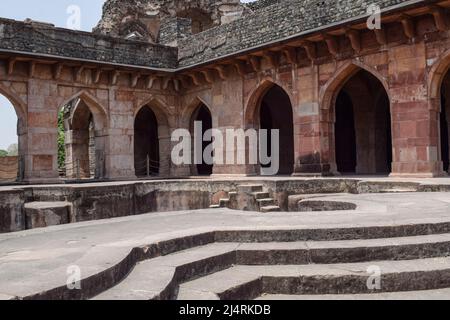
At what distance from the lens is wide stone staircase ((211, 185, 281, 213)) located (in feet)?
30.4

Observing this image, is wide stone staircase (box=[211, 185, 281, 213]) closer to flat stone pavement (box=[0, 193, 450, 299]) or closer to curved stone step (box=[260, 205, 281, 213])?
curved stone step (box=[260, 205, 281, 213])

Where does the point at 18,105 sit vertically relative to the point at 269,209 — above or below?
above

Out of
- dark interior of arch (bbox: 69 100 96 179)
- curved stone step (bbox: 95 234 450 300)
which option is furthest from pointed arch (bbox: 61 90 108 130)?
curved stone step (bbox: 95 234 450 300)

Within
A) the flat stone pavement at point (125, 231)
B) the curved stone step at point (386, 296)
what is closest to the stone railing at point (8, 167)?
the flat stone pavement at point (125, 231)

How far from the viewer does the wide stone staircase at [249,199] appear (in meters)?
9.27

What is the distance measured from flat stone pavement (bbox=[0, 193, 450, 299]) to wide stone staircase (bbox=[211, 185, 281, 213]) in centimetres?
308

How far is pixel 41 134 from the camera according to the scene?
1352cm

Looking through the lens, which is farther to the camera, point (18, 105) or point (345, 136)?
point (345, 136)

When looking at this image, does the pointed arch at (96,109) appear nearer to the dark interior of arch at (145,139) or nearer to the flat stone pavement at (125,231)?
the dark interior of arch at (145,139)

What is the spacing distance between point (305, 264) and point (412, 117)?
24.2 ft

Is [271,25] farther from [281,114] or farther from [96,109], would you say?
[96,109]

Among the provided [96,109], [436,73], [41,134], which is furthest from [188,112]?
[436,73]
